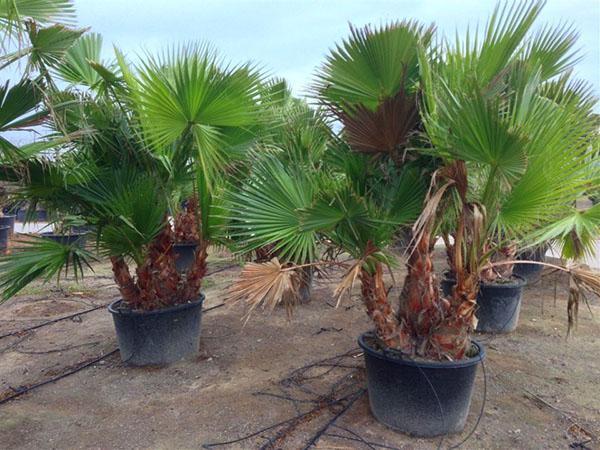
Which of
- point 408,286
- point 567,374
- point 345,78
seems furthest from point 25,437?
point 567,374

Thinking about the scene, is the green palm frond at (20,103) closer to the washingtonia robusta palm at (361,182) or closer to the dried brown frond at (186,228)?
the washingtonia robusta palm at (361,182)

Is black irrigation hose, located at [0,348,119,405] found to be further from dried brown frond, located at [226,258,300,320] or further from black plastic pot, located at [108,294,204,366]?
dried brown frond, located at [226,258,300,320]

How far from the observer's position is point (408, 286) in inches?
110

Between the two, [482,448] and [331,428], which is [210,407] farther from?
[482,448]

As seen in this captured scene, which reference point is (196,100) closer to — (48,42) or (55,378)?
(48,42)

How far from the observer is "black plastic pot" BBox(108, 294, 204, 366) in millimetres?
3766

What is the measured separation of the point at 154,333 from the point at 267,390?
1029 mm

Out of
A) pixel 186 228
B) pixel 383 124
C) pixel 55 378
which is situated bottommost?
pixel 55 378

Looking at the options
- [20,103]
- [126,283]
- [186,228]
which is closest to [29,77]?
[20,103]

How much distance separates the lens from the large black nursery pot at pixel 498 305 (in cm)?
451

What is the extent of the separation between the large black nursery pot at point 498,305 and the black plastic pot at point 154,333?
2.38 m

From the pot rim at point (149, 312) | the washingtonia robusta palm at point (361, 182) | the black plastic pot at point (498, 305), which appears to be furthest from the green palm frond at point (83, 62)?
the black plastic pot at point (498, 305)

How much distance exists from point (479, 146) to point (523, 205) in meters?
0.42

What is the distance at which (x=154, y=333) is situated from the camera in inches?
150
